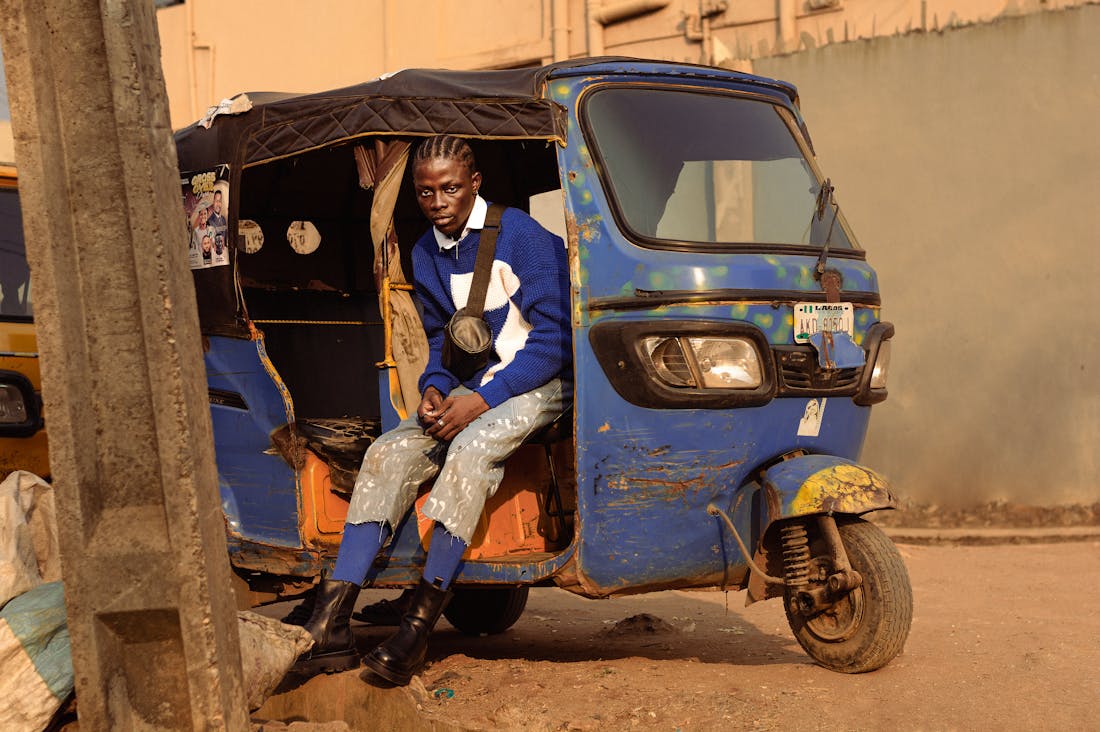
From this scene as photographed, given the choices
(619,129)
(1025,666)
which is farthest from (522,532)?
(1025,666)

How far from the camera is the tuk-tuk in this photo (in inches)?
173

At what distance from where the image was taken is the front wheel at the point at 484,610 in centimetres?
634

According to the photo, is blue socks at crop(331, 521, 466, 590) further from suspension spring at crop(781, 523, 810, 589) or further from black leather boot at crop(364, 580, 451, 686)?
suspension spring at crop(781, 523, 810, 589)

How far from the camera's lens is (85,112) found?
3172 millimetres

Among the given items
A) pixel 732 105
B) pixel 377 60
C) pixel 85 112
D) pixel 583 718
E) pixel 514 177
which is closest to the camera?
pixel 85 112

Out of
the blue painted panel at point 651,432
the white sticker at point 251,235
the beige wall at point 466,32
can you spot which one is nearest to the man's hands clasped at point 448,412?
the blue painted panel at point 651,432

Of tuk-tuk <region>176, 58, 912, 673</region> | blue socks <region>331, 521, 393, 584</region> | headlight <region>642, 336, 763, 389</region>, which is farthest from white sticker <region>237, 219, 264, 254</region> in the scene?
headlight <region>642, 336, 763, 389</region>

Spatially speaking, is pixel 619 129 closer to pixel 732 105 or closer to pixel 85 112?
pixel 732 105

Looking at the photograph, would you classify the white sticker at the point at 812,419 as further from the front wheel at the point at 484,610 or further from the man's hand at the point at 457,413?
the front wheel at the point at 484,610

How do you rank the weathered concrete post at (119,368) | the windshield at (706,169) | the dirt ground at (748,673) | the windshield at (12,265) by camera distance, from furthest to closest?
1. the windshield at (12,265)
2. the windshield at (706,169)
3. the dirt ground at (748,673)
4. the weathered concrete post at (119,368)

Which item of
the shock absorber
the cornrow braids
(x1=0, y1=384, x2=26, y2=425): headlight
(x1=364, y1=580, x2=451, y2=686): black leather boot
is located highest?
the cornrow braids

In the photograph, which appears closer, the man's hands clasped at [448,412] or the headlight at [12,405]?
the man's hands clasped at [448,412]

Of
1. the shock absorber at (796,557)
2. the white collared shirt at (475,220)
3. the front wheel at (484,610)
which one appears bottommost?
the front wheel at (484,610)

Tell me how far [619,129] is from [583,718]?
6.60ft
